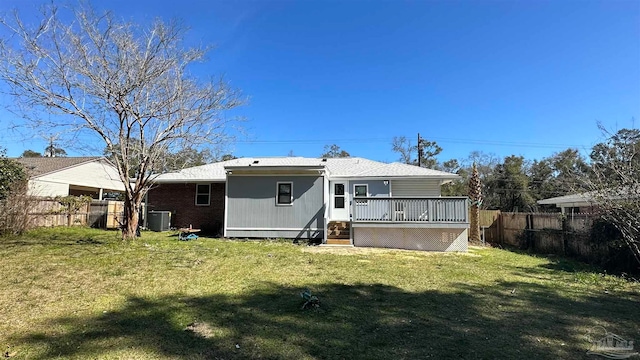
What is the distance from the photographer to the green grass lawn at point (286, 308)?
152 inches

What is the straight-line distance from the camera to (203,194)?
57.0 ft

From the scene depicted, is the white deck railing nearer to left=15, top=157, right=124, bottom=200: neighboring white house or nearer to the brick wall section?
the brick wall section

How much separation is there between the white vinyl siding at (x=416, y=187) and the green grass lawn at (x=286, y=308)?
22.5 feet

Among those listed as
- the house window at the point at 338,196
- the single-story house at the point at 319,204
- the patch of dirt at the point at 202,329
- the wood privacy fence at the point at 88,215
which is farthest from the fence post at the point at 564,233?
the wood privacy fence at the point at 88,215

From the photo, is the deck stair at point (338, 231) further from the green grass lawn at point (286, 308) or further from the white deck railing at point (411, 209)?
Answer: the green grass lawn at point (286, 308)

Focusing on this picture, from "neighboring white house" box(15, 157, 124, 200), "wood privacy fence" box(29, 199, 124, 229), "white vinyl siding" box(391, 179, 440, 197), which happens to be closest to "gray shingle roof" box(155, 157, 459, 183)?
"white vinyl siding" box(391, 179, 440, 197)

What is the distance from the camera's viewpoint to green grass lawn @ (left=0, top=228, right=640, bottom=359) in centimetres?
386

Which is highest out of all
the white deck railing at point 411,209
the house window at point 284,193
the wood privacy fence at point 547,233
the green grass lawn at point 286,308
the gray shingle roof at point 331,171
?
the gray shingle roof at point 331,171

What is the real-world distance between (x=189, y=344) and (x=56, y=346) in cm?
140

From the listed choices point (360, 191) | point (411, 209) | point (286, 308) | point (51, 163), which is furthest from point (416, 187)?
point (51, 163)

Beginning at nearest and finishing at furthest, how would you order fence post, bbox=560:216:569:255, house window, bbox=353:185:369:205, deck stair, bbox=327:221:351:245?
fence post, bbox=560:216:569:255 → deck stair, bbox=327:221:351:245 → house window, bbox=353:185:369:205

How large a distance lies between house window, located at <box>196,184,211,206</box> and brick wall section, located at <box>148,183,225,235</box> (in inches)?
6.2

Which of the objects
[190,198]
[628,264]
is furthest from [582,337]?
[190,198]

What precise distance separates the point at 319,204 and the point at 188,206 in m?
7.24
